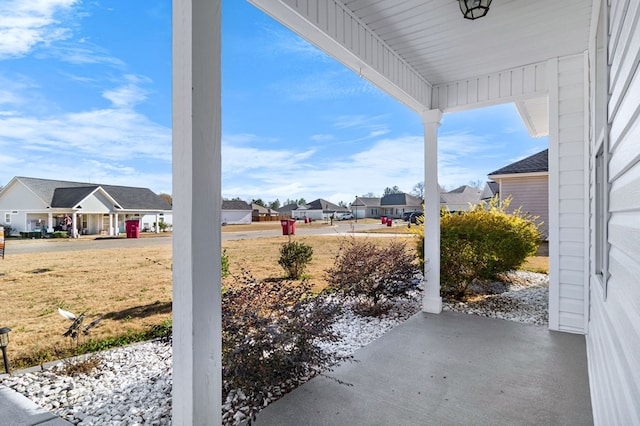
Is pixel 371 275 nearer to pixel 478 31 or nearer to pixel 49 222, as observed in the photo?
pixel 478 31

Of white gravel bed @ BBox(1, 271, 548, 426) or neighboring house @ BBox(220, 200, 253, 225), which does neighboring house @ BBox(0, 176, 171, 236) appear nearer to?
neighboring house @ BBox(220, 200, 253, 225)

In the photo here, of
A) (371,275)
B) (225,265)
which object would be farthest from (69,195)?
(371,275)

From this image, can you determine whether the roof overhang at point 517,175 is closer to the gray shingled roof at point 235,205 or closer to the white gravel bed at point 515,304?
the white gravel bed at point 515,304

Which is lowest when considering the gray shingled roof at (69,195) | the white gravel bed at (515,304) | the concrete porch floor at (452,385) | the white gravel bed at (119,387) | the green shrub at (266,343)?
the white gravel bed at (515,304)

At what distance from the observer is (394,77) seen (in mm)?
3092

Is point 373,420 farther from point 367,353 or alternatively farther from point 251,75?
point 251,75

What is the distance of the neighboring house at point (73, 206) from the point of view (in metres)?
1.73

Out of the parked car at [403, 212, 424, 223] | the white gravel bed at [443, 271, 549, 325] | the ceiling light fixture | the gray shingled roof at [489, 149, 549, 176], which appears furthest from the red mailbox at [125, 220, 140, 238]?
the gray shingled roof at [489, 149, 549, 176]

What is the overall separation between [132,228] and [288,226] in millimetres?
2355

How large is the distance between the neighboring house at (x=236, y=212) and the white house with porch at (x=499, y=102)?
1577 mm

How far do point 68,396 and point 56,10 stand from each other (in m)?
2.15

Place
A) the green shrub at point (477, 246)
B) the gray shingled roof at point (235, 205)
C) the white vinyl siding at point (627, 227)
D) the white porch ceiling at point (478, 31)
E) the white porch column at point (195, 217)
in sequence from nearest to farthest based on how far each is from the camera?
the white vinyl siding at point (627, 227) → the white porch column at point (195, 217) → the white porch ceiling at point (478, 31) → the gray shingled roof at point (235, 205) → the green shrub at point (477, 246)

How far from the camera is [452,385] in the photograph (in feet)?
7.45

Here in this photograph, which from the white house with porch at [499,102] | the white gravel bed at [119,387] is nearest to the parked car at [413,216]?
the white house with porch at [499,102]
